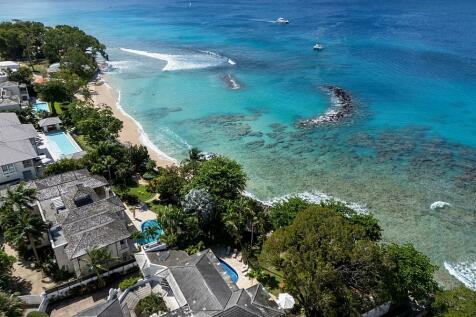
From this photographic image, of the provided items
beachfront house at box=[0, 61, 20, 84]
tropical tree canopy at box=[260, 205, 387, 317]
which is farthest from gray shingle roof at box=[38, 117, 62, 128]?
tropical tree canopy at box=[260, 205, 387, 317]

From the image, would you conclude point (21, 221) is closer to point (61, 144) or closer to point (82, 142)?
point (61, 144)

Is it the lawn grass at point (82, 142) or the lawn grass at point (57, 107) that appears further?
the lawn grass at point (57, 107)

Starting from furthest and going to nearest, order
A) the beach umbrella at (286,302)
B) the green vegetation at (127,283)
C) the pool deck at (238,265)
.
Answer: the pool deck at (238,265), the green vegetation at (127,283), the beach umbrella at (286,302)

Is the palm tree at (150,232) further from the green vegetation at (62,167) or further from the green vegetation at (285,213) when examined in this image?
the green vegetation at (62,167)

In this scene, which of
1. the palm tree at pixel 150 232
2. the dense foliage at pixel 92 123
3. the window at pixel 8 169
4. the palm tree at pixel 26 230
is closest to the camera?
the palm tree at pixel 26 230

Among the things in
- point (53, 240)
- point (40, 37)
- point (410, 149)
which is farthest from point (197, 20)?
point (53, 240)

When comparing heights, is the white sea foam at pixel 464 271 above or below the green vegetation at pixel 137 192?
below

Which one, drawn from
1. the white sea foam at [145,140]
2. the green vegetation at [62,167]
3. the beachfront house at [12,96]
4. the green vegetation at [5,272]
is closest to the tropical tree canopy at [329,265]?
the green vegetation at [5,272]

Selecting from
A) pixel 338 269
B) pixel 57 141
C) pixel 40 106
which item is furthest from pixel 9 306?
pixel 40 106

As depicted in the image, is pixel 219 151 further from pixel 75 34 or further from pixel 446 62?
pixel 446 62
